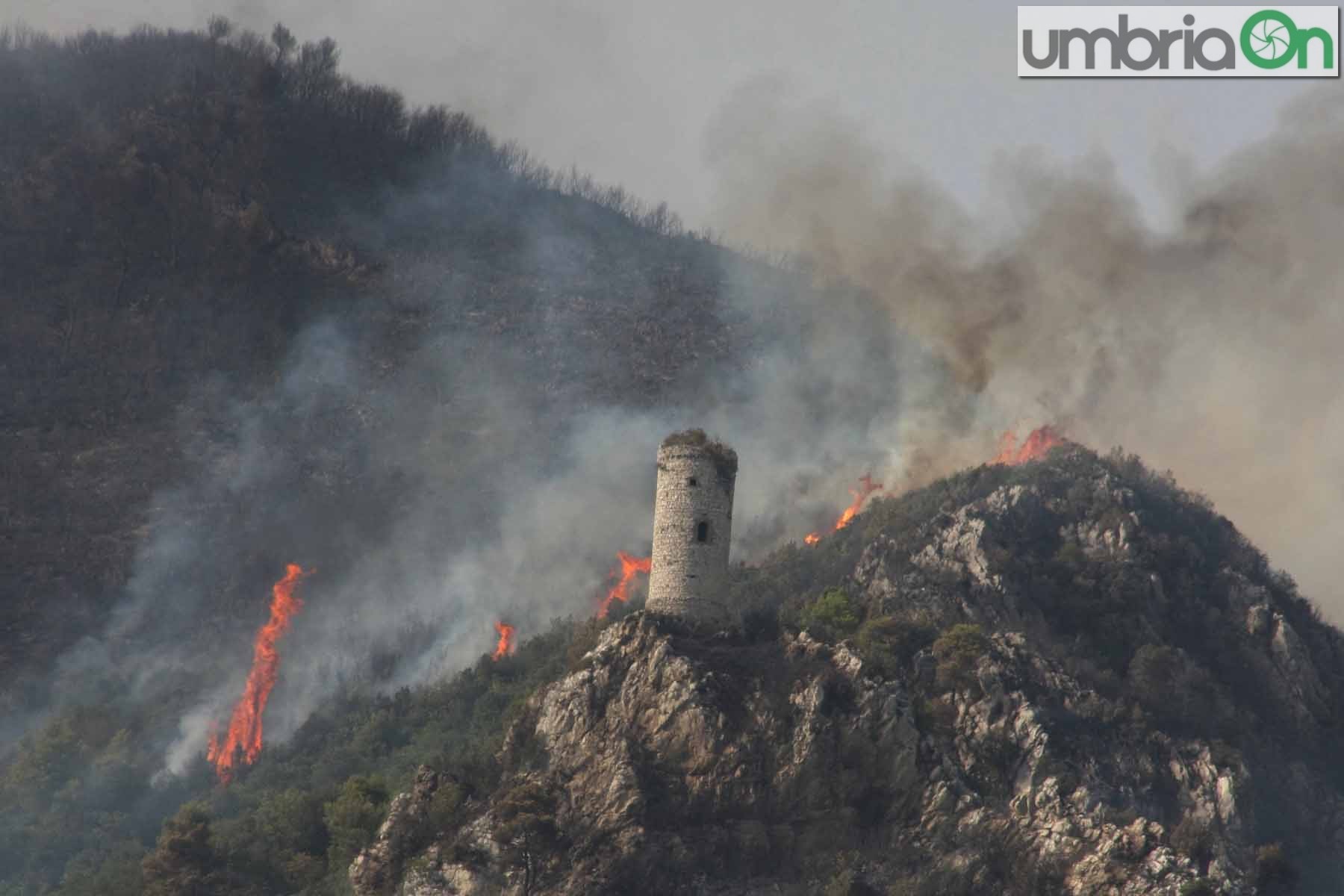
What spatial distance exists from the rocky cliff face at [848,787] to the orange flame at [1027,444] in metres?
42.6

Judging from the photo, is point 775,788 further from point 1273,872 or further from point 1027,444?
point 1027,444

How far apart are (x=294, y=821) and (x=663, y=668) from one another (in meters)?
28.2

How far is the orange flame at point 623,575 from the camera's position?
6058 inches

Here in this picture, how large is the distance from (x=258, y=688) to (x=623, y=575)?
2798 cm

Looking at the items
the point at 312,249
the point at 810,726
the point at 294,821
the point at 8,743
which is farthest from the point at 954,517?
the point at 312,249

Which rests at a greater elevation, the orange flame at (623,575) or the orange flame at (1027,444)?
the orange flame at (1027,444)

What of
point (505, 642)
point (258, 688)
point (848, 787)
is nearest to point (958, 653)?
point (848, 787)

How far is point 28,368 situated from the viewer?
17588 centimetres

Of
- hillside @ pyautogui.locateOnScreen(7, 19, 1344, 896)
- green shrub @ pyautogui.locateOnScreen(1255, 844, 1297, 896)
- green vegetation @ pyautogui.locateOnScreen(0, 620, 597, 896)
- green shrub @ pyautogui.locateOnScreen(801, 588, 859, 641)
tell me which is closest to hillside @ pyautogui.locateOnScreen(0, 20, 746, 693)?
hillside @ pyautogui.locateOnScreen(7, 19, 1344, 896)

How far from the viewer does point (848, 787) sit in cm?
10112

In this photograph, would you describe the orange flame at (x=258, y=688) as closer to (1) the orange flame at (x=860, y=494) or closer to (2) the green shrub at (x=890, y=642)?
(1) the orange flame at (x=860, y=494)

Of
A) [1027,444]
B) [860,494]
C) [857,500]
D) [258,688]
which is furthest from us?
[860,494]

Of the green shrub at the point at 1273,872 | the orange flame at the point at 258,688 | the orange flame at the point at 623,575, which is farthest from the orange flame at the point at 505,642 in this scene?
the green shrub at the point at 1273,872

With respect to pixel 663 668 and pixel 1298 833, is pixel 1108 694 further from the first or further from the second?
pixel 663 668
